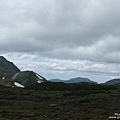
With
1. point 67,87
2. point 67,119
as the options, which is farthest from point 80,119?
point 67,87

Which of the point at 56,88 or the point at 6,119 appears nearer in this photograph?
the point at 6,119

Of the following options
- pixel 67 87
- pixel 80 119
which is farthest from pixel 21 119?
pixel 67 87

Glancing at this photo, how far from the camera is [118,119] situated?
59.3 meters

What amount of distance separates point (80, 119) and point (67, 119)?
3326 mm

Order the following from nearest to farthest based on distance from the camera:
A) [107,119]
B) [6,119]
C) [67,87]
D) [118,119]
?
[118,119] < [107,119] < [6,119] < [67,87]

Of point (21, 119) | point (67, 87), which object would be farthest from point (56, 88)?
point (21, 119)

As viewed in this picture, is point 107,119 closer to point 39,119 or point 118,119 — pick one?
point 118,119

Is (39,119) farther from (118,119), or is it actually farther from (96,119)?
(118,119)

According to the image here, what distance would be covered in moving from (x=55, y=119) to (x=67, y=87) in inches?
5111

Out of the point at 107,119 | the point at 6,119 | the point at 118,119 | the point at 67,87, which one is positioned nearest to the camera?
Answer: the point at 118,119

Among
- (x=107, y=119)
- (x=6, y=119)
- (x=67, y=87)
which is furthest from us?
(x=67, y=87)

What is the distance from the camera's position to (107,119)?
63438 millimetres

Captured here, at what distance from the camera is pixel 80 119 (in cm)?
6519

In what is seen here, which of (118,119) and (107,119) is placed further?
(107,119)
